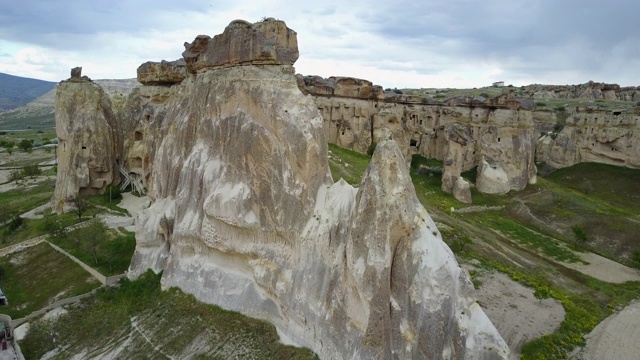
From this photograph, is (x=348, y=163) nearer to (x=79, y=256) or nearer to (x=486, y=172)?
(x=486, y=172)

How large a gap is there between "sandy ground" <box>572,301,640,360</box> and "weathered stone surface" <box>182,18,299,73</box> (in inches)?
734

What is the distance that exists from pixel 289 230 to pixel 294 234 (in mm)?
306

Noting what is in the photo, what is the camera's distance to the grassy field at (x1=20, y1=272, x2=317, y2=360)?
757 inches

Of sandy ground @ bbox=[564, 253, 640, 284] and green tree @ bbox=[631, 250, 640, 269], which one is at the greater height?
green tree @ bbox=[631, 250, 640, 269]

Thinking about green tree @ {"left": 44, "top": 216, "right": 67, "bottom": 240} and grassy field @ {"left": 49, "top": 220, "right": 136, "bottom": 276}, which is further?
green tree @ {"left": 44, "top": 216, "right": 67, "bottom": 240}

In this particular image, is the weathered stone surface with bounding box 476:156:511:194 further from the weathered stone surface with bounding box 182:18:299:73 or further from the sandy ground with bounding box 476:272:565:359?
the weathered stone surface with bounding box 182:18:299:73

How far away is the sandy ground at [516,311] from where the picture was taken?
20.9 meters

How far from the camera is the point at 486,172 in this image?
1789 inches

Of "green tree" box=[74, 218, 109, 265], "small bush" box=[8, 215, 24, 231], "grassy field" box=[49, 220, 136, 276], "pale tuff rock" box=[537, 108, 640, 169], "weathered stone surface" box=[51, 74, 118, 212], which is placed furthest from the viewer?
"pale tuff rock" box=[537, 108, 640, 169]

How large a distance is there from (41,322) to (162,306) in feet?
25.7

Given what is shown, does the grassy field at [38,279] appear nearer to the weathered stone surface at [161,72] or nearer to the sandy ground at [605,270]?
the weathered stone surface at [161,72]

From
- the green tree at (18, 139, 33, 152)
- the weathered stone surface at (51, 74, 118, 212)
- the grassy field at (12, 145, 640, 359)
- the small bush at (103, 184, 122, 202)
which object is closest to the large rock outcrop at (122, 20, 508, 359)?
the grassy field at (12, 145, 640, 359)

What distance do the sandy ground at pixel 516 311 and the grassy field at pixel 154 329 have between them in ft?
31.5

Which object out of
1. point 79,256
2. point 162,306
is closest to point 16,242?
point 79,256
